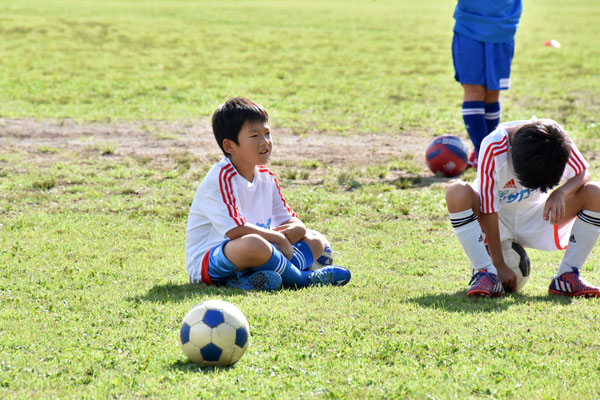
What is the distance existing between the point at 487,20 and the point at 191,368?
19.1 ft

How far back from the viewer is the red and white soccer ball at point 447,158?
855 cm

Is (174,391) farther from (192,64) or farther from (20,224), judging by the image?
(192,64)

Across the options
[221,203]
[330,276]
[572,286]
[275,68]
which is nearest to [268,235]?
[221,203]

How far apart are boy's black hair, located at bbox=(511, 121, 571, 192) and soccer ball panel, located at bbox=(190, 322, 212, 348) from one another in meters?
2.06

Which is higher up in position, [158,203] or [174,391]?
[174,391]

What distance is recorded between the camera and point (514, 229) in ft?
16.8

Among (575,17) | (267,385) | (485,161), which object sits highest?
(485,161)

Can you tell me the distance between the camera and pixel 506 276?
4.88 meters

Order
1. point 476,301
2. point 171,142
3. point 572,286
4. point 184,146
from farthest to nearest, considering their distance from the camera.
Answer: point 171,142, point 184,146, point 572,286, point 476,301

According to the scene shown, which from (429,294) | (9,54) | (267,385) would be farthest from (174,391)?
(9,54)

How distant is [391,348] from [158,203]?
3.96 metres

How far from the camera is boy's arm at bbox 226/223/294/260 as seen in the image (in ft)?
16.0

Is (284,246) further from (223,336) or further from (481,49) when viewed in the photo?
(481,49)

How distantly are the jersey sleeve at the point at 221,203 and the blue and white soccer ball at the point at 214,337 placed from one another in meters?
1.17
